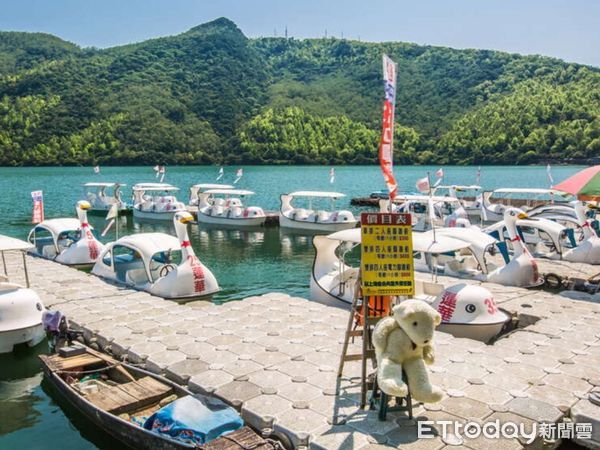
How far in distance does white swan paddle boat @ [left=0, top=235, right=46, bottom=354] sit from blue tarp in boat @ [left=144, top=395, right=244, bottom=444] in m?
5.32

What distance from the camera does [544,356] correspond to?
9.16 meters

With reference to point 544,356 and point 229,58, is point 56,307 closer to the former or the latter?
point 544,356

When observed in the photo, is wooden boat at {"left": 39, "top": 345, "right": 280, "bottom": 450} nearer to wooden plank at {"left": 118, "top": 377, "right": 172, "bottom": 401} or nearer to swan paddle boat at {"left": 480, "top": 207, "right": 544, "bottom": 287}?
wooden plank at {"left": 118, "top": 377, "right": 172, "bottom": 401}

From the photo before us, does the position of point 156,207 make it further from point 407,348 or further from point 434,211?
point 407,348

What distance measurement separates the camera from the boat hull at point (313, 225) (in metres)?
31.9

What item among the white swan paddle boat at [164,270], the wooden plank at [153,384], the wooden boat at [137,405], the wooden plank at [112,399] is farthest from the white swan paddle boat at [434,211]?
the wooden plank at [112,399]

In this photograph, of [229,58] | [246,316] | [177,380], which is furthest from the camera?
[229,58]

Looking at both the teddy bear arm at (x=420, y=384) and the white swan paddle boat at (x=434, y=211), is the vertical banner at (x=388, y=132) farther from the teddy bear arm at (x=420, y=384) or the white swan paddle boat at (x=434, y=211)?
the white swan paddle boat at (x=434, y=211)

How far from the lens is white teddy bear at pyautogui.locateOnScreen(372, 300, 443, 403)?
613 cm

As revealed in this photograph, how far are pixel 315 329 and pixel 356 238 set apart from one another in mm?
2335

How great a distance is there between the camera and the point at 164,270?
16.0 m

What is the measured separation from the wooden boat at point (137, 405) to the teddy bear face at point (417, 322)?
2.15 m

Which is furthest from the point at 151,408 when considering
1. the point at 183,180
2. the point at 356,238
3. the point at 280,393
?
the point at 183,180

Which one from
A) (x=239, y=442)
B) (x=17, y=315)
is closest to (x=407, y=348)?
(x=239, y=442)
